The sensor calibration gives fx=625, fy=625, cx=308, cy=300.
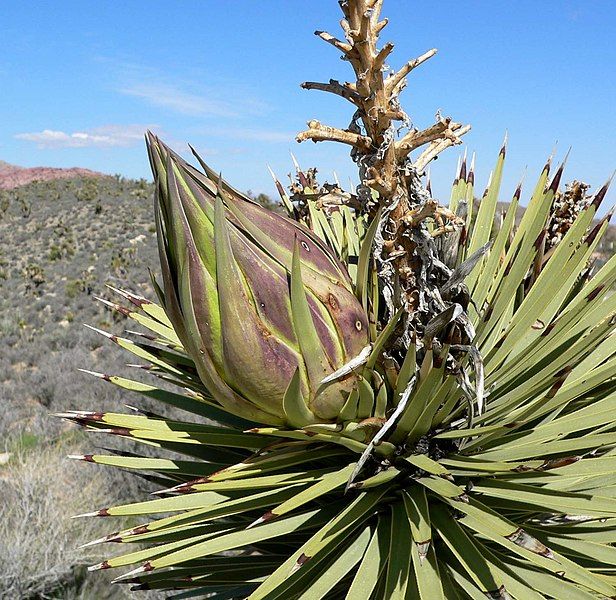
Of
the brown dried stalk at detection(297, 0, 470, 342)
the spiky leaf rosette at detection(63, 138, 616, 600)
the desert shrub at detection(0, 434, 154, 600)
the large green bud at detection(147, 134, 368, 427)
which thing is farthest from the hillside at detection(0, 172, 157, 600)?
the brown dried stalk at detection(297, 0, 470, 342)

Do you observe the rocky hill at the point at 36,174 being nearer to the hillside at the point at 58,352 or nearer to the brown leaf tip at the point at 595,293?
the hillside at the point at 58,352

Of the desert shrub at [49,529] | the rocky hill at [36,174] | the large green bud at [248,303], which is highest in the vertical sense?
the rocky hill at [36,174]

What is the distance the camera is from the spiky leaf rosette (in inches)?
44.2

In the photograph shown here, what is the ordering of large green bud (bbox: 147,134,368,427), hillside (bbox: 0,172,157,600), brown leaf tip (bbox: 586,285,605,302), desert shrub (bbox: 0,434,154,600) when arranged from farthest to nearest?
hillside (bbox: 0,172,157,600) < desert shrub (bbox: 0,434,154,600) < brown leaf tip (bbox: 586,285,605,302) < large green bud (bbox: 147,134,368,427)

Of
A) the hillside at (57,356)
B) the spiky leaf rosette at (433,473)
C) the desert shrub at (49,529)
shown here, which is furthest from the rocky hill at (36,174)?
the spiky leaf rosette at (433,473)

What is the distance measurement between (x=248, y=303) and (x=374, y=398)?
33 cm

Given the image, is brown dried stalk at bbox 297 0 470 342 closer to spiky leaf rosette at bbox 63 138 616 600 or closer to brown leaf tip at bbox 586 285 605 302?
spiky leaf rosette at bbox 63 138 616 600

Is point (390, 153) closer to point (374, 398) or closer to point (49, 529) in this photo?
point (374, 398)

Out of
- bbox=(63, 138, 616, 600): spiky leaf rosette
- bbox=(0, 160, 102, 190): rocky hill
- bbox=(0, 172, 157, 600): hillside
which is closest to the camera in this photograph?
bbox=(63, 138, 616, 600): spiky leaf rosette

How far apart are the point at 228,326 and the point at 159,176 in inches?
11.3

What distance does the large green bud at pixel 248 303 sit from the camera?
102 cm

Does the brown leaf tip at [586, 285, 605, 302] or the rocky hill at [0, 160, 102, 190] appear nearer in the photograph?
the brown leaf tip at [586, 285, 605, 302]

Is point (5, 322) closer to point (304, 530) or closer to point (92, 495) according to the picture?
point (92, 495)

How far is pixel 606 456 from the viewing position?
49.9 inches
